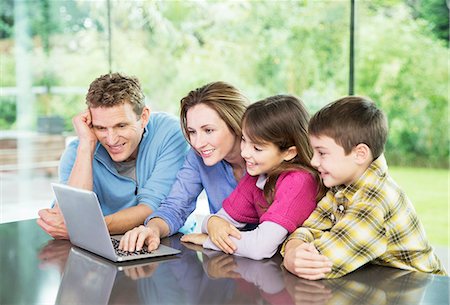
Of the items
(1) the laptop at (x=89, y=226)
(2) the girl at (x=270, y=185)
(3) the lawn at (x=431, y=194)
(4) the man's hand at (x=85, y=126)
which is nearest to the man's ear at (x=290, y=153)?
(2) the girl at (x=270, y=185)

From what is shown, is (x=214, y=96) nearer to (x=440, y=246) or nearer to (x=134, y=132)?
(x=134, y=132)

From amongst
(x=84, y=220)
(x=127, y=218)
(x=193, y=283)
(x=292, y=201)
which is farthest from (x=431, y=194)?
(x=193, y=283)

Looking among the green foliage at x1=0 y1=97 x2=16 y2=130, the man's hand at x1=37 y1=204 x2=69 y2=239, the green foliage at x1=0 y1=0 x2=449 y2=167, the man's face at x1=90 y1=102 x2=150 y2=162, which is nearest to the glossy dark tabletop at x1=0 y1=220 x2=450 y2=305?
the man's hand at x1=37 y1=204 x2=69 y2=239

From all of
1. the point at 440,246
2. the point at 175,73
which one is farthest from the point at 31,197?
the point at 440,246

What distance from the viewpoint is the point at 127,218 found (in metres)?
2.46

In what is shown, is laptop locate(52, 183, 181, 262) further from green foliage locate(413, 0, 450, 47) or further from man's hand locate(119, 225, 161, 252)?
green foliage locate(413, 0, 450, 47)

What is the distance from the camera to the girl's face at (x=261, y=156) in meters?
2.18

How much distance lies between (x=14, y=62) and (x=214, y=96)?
3.65 meters

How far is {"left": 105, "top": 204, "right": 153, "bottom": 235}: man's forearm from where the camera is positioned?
242 centimetres

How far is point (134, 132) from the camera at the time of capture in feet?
8.67

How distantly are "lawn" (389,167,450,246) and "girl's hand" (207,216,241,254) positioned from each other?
3.25 meters

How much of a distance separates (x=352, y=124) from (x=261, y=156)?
0.34 meters

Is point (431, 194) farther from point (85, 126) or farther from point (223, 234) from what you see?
point (223, 234)

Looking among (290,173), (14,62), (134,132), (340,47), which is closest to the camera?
(290,173)
